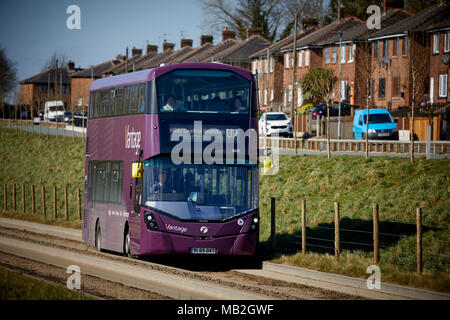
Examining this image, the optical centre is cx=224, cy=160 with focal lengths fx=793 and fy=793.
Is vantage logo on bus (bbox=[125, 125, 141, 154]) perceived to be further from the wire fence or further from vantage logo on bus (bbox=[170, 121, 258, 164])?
the wire fence

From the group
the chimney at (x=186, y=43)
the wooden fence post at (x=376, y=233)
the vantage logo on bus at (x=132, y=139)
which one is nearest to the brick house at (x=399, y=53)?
the vantage logo on bus at (x=132, y=139)

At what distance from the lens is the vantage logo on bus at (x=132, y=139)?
19.2 metres

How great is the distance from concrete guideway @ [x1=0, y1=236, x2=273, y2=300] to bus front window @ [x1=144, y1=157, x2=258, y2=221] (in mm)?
1693

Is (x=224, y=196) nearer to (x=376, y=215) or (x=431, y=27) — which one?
(x=376, y=215)

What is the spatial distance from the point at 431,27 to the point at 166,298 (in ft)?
177

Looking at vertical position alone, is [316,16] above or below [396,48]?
above

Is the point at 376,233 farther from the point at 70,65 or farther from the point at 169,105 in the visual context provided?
the point at 70,65

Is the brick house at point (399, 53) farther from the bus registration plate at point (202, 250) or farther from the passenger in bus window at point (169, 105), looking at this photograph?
the bus registration plate at point (202, 250)

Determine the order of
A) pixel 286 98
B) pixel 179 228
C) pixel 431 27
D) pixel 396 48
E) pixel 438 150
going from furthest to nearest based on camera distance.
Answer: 1. pixel 286 98
2. pixel 396 48
3. pixel 431 27
4. pixel 438 150
5. pixel 179 228

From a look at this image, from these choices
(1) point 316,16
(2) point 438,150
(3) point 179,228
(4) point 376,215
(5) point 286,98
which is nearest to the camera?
(4) point 376,215

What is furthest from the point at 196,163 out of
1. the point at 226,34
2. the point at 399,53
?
the point at 226,34

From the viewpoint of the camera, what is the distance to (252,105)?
738 inches

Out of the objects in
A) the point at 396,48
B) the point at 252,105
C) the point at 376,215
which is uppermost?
the point at 396,48
